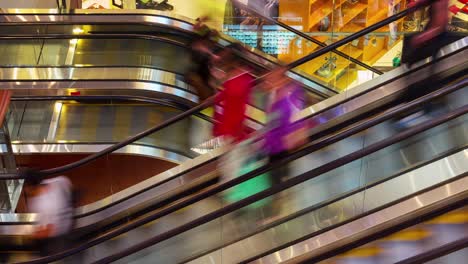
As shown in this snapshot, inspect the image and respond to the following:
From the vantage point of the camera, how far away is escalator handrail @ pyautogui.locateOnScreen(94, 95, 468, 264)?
4.46 metres

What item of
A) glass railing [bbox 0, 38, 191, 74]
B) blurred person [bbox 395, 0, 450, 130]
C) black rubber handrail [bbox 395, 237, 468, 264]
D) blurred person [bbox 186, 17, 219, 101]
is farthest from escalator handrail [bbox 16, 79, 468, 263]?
glass railing [bbox 0, 38, 191, 74]

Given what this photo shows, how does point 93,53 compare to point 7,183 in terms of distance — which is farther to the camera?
point 93,53

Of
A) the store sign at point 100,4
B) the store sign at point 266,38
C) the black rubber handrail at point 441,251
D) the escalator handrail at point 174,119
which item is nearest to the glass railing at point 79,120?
the store sign at point 266,38

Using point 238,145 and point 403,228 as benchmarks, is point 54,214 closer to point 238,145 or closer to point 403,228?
point 238,145

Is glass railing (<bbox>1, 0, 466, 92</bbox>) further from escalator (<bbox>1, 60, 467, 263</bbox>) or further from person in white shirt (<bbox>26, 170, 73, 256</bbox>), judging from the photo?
person in white shirt (<bbox>26, 170, 73, 256</bbox>)

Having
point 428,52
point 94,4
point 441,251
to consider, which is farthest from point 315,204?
point 94,4

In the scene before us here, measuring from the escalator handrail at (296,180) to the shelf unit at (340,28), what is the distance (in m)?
2.81

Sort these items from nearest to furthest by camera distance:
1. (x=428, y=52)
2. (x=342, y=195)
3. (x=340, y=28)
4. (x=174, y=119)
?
(x=342, y=195)
(x=428, y=52)
(x=174, y=119)
(x=340, y=28)

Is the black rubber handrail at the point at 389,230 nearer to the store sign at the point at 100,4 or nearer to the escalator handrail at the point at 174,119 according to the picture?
the escalator handrail at the point at 174,119

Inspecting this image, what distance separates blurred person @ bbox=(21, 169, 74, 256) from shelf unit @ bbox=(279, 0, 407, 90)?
3.53 m

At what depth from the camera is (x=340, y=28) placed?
9.32 metres

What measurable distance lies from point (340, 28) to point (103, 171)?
4024mm

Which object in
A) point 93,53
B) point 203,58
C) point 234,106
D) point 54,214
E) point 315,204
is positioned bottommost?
point 315,204

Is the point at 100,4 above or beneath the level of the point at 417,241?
above
